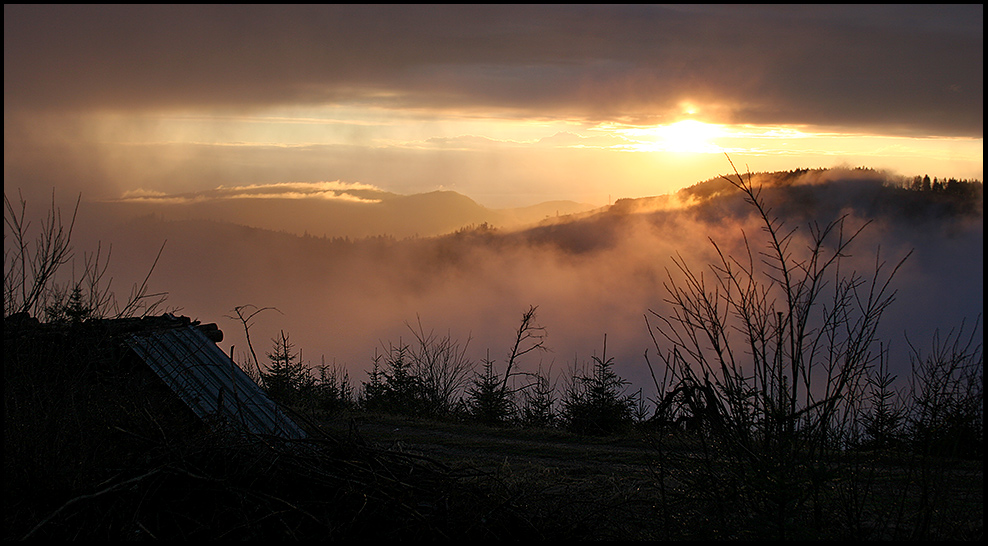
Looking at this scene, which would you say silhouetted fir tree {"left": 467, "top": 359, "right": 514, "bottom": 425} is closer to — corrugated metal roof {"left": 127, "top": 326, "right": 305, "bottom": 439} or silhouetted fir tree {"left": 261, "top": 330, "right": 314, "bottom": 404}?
Result: silhouetted fir tree {"left": 261, "top": 330, "right": 314, "bottom": 404}

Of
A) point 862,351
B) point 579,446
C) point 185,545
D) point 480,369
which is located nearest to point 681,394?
point 862,351

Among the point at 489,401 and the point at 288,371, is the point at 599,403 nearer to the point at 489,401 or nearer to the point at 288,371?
the point at 489,401

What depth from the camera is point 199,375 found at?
975cm

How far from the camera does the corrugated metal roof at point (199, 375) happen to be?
29.8ft

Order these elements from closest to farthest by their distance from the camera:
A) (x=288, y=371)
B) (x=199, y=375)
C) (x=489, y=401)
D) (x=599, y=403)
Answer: (x=199, y=375) → (x=599, y=403) → (x=489, y=401) → (x=288, y=371)

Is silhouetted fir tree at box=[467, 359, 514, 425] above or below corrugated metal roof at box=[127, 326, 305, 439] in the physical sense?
below

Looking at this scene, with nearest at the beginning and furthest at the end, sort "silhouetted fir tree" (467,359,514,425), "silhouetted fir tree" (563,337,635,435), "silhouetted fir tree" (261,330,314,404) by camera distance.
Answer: "silhouetted fir tree" (563,337,635,435) → "silhouetted fir tree" (467,359,514,425) → "silhouetted fir tree" (261,330,314,404)

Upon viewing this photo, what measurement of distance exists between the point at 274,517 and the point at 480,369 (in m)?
13.1

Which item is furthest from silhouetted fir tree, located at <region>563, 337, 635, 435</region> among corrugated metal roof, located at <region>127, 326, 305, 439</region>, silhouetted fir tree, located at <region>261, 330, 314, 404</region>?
silhouetted fir tree, located at <region>261, 330, 314, 404</region>

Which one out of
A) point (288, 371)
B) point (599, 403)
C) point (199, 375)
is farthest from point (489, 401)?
point (199, 375)

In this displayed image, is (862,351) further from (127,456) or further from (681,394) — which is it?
(127,456)

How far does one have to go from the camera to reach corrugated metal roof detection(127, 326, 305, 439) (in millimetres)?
9086

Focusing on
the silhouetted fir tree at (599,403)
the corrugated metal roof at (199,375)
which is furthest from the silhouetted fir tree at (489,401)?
the corrugated metal roof at (199,375)

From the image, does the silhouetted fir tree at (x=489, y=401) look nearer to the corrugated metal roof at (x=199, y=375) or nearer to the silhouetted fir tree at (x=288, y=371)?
the silhouetted fir tree at (x=288, y=371)
